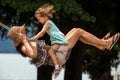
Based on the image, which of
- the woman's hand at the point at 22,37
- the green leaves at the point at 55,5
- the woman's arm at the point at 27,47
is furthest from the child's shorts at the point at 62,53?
the green leaves at the point at 55,5

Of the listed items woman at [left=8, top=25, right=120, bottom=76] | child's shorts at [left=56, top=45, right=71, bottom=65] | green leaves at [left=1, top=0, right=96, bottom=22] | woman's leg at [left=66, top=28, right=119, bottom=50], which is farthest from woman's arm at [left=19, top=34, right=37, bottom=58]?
green leaves at [left=1, top=0, right=96, bottom=22]

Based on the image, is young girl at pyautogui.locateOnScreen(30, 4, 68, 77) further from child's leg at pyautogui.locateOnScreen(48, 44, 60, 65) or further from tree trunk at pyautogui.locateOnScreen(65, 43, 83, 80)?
tree trunk at pyautogui.locateOnScreen(65, 43, 83, 80)

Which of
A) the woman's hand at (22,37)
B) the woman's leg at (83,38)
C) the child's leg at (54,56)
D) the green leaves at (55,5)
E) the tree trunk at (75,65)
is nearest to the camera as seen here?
the woman's hand at (22,37)

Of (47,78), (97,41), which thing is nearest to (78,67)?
(47,78)

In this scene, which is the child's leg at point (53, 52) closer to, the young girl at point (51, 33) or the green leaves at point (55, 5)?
the young girl at point (51, 33)

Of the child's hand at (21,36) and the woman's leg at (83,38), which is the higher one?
the woman's leg at (83,38)

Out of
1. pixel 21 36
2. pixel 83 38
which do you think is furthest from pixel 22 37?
pixel 83 38

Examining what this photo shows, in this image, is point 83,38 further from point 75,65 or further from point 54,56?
point 75,65

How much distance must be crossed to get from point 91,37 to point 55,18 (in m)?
7.78

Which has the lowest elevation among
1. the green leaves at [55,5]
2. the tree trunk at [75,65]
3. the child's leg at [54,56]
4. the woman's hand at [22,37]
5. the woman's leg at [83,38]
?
the child's leg at [54,56]

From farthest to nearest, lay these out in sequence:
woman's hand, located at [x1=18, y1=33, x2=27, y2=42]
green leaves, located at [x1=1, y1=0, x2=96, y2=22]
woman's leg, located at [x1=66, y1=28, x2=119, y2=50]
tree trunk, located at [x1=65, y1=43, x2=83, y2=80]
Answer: tree trunk, located at [x1=65, y1=43, x2=83, y2=80] → green leaves, located at [x1=1, y1=0, x2=96, y2=22] → woman's leg, located at [x1=66, y1=28, x2=119, y2=50] → woman's hand, located at [x1=18, y1=33, x2=27, y2=42]

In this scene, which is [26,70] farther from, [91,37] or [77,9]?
[91,37]

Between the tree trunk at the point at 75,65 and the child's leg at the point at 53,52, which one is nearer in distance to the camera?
the child's leg at the point at 53,52

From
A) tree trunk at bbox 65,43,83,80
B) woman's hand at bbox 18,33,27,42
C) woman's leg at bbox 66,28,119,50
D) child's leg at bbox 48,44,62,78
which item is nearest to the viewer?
woman's hand at bbox 18,33,27,42
